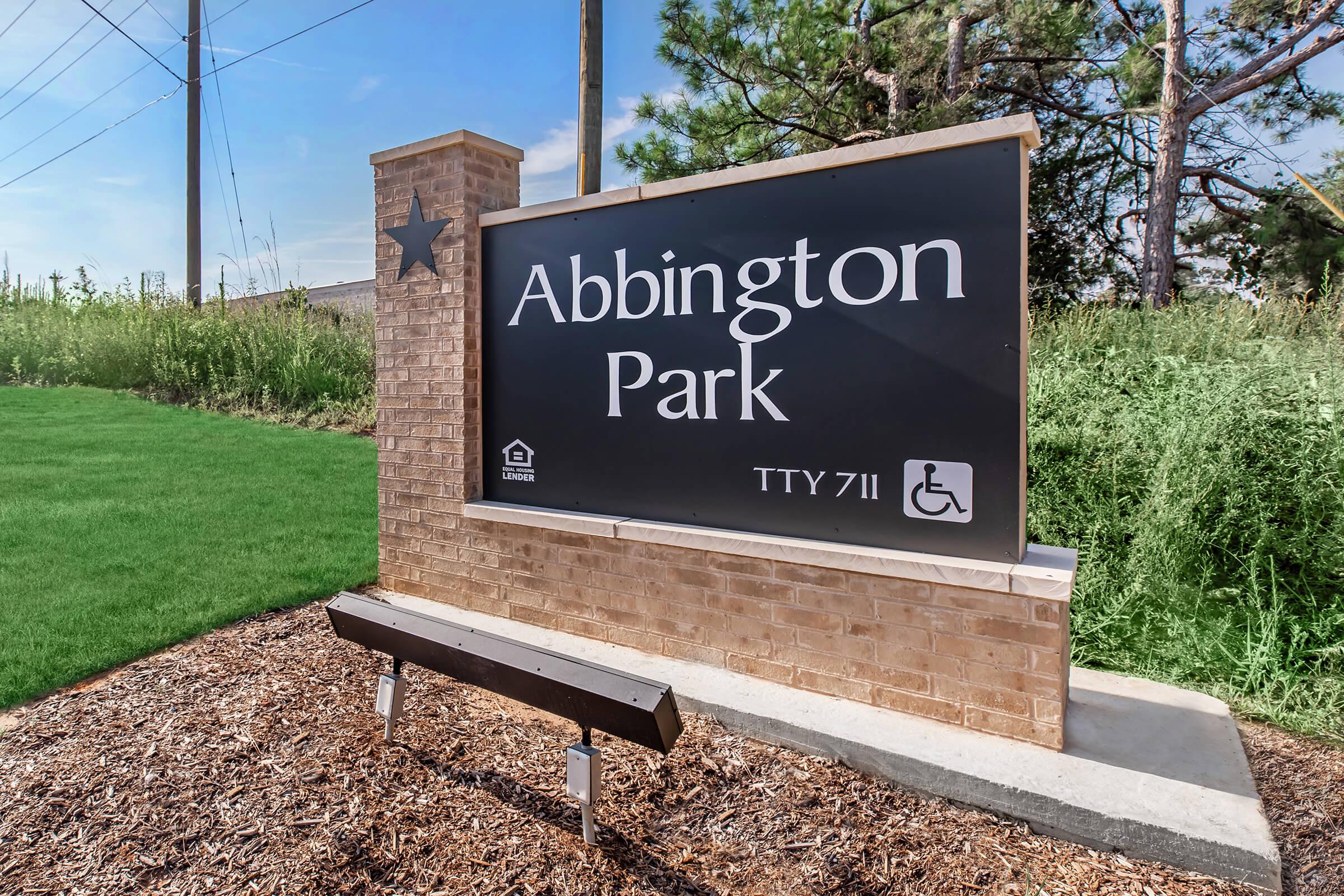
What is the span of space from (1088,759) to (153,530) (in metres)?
5.83

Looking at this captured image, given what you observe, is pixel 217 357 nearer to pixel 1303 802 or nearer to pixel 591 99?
pixel 591 99

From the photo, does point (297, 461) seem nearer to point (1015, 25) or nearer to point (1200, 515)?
point (1200, 515)

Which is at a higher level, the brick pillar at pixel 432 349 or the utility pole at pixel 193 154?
the utility pole at pixel 193 154

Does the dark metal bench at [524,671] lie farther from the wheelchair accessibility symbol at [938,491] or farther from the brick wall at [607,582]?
the wheelchair accessibility symbol at [938,491]

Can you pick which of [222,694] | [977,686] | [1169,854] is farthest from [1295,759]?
[222,694]

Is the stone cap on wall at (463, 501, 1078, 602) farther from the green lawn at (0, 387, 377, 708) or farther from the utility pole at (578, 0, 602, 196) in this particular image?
the utility pole at (578, 0, 602, 196)

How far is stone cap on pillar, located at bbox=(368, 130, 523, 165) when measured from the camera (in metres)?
3.90

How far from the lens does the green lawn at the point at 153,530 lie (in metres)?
3.67

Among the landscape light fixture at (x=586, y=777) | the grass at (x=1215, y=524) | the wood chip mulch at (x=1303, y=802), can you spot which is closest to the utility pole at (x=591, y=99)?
the grass at (x=1215, y=524)

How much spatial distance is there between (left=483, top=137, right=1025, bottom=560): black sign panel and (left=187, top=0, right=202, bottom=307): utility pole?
1286 centimetres

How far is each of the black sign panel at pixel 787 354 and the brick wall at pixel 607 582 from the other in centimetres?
20

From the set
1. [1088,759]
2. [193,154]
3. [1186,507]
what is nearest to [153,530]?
[1088,759]

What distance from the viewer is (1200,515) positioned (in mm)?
3711

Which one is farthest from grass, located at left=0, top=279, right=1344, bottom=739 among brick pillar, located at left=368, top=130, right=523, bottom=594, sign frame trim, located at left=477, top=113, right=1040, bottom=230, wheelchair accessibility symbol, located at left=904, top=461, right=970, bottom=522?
sign frame trim, located at left=477, top=113, right=1040, bottom=230
